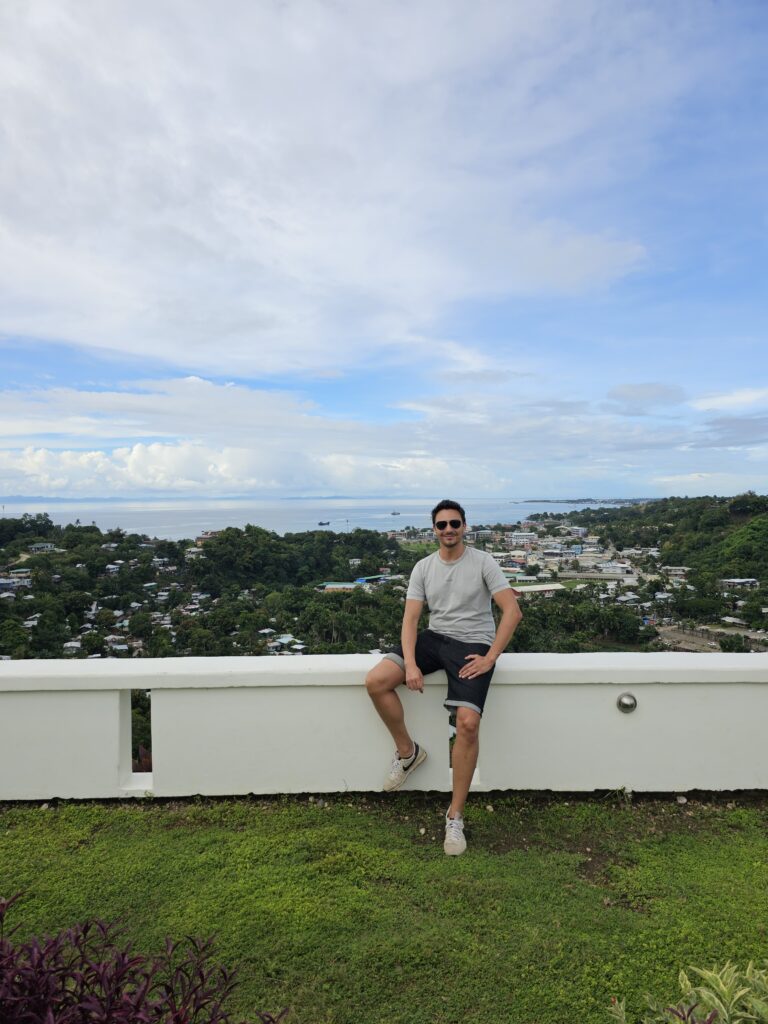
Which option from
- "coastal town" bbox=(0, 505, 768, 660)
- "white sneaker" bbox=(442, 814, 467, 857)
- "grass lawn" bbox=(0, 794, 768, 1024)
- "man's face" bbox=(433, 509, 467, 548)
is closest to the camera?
"grass lawn" bbox=(0, 794, 768, 1024)

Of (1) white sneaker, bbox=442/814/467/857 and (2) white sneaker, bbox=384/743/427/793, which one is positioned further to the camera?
(2) white sneaker, bbox=384/743/427/793

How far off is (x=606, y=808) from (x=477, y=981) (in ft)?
4.37

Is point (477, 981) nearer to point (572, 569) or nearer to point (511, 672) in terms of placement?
point (511, 672)

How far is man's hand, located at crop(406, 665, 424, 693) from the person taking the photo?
118 inches

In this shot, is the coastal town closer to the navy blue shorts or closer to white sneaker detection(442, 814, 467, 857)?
the navy blue shorts

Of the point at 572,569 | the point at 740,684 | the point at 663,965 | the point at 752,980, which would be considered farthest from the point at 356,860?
the point at 572,569

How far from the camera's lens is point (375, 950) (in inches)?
82.9

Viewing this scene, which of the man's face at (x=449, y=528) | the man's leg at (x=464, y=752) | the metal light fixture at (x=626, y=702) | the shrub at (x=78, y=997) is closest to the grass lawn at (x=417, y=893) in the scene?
the man's leg at (x=464, y=752)

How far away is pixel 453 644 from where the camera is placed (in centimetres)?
309

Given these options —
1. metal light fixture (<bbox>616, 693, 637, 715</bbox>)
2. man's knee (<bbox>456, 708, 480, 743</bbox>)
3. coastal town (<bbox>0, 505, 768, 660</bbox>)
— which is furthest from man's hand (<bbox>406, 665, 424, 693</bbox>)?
metal light fixture (<bbox>616, 693, 637, 715</bbox>)

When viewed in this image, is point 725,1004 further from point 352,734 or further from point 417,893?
point 352,734

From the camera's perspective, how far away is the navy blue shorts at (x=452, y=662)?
2938 mm

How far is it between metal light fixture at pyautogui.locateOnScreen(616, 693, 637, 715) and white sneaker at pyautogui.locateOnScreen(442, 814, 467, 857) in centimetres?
95

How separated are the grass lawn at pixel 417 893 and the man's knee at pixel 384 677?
23.5 inches
